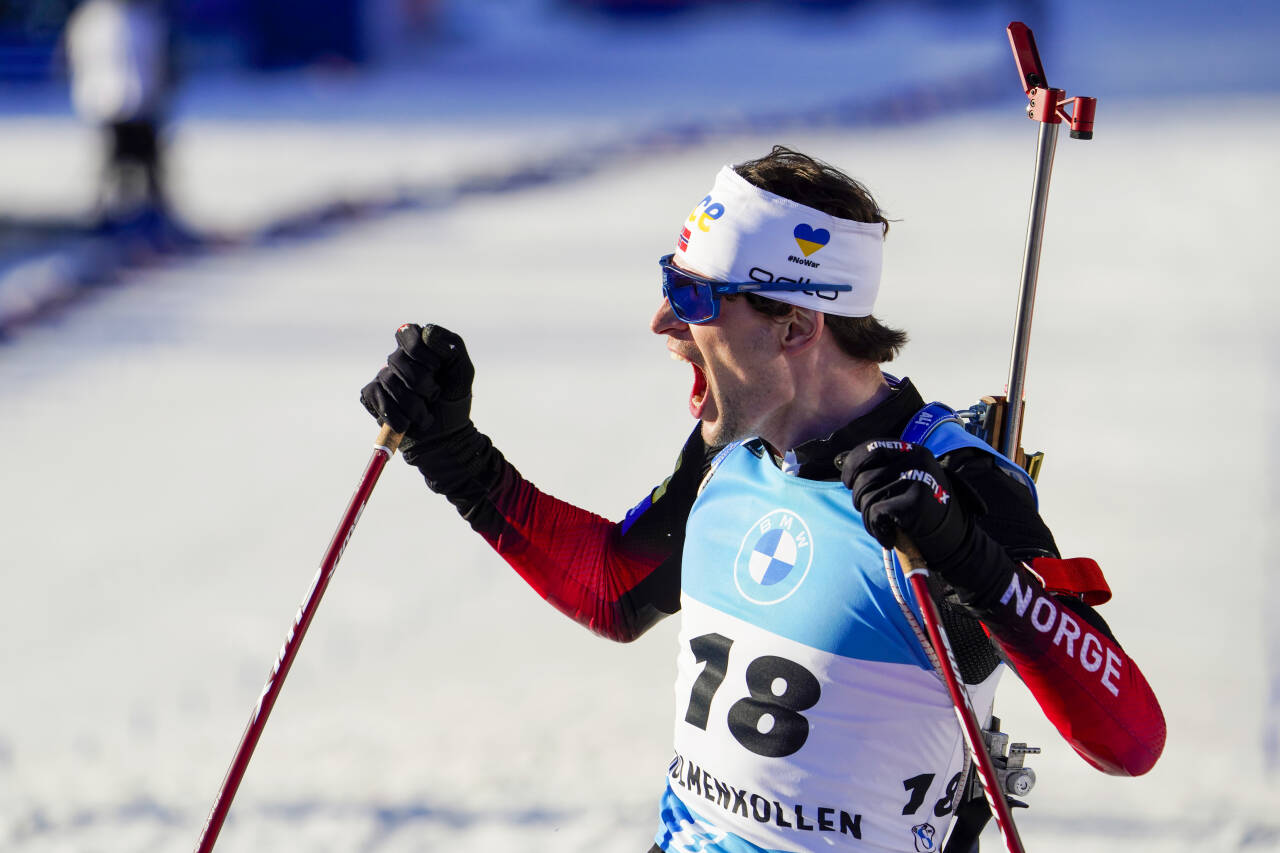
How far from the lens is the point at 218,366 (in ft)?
29.3

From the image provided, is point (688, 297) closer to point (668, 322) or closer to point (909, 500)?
point (668, 322)

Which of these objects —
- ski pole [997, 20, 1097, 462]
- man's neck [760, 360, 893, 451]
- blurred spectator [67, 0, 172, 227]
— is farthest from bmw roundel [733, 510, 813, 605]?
blurred spectator [67, 0, 172, 227]

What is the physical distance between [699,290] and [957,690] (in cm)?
79

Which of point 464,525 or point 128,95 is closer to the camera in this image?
point 464,525

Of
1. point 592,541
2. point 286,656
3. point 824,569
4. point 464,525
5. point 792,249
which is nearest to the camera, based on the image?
point 824,569

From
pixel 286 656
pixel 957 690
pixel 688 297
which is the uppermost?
pixel 688 297

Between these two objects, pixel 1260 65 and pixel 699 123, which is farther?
pixel 1260 65

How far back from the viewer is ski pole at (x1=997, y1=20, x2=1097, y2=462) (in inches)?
104

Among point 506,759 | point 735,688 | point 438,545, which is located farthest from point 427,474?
point 438,545

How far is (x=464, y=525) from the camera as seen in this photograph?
6.50 m

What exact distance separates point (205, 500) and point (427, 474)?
4216 mm

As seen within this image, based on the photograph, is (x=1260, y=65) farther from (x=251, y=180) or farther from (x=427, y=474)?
(x=427, y=474)

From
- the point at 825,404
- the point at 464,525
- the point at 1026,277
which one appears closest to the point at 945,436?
the point at 825,404

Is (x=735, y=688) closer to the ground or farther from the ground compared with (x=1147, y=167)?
closer to the ground
